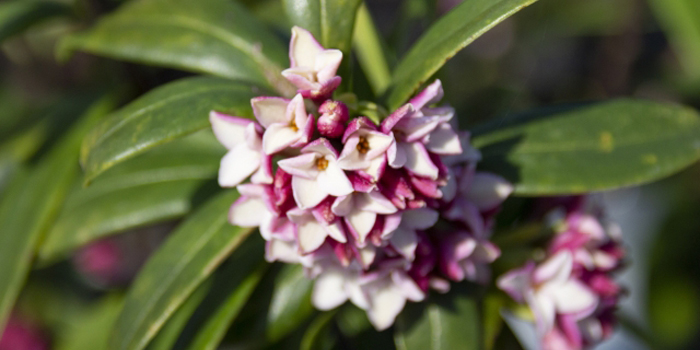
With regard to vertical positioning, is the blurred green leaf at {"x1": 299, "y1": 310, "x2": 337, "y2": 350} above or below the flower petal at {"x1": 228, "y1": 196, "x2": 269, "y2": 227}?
below

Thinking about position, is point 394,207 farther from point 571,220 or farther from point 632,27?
point 632,27

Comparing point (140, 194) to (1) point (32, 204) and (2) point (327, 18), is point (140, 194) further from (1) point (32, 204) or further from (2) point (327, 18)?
(2) point (327, 18)

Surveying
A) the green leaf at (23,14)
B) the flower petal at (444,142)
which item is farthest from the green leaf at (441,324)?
the green leaf at (23,14)

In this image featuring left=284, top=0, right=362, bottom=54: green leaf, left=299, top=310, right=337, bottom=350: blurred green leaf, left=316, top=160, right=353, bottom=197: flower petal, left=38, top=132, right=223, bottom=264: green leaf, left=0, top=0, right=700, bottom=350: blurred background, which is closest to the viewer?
left=316, top=160, right=353, bottom=197: flower petal

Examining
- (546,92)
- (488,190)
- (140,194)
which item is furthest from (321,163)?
(546,92)

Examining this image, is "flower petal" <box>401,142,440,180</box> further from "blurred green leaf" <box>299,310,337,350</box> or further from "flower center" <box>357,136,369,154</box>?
"blurred green leaf" <box>299,310,337,350</box>

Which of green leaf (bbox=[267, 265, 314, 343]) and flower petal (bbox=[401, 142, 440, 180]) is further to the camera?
green leaf (bbox=[267, 265, 314, 343])

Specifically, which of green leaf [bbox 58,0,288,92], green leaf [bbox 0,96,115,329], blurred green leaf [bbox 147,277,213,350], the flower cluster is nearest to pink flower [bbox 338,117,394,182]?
the flower cluster

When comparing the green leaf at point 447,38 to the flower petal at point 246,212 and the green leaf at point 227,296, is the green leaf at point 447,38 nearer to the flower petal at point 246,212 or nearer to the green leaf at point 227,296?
the flower petal at point 246,212
